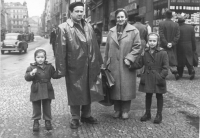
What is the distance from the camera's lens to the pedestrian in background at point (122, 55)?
4828mm

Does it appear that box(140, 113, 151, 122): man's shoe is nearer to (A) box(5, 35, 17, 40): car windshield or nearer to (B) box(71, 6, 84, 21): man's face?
(B) box(71, 6, 84, 21): man's face

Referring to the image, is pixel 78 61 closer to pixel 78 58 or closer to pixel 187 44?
pixel 78 58

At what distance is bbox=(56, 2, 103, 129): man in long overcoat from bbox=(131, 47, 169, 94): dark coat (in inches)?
30.4

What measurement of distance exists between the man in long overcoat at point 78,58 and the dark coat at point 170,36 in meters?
4.34

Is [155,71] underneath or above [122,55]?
underneath

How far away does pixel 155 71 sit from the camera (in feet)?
15.5

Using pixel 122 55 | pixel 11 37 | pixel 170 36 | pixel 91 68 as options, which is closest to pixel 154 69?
pixel 122 55

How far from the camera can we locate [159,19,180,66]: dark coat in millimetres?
8344

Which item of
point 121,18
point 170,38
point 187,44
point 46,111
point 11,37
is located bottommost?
point 46,111

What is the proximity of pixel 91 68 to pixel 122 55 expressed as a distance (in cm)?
65

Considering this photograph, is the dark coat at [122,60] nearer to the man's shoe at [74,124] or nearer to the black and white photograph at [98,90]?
the black and white photograph at [98,90]

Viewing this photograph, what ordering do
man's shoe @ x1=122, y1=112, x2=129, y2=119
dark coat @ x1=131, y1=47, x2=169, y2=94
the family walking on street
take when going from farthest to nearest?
man's shoe @ x1=122, y1=112, x2=129, y2=119
dark coat @ x1=131, y1=47, x2=169, y2=94
the family walking on street

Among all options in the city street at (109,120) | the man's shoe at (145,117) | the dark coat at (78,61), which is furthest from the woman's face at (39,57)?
the man's shoe at (145,117)

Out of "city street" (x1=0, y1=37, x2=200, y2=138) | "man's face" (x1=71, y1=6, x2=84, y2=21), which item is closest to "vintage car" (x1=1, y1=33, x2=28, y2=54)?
"city street" (x1=0, y1=37, x2=200, y2=138)
